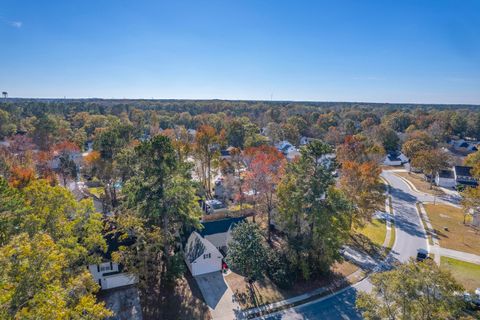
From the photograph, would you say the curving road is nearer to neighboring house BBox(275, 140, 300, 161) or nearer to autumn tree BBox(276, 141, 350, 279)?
autumn tree BBox(276, 141, 350, 279)

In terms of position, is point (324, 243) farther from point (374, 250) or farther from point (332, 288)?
point (374, 250)

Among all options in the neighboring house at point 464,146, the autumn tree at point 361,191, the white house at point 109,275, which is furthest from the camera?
the neighboring house at point 464,146

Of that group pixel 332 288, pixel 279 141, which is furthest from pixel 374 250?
pixel 279 141

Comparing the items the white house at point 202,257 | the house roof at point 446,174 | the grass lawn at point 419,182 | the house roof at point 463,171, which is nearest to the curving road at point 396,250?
the grass lawn at point 419,182

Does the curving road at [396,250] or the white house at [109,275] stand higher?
the white house at [109,275]

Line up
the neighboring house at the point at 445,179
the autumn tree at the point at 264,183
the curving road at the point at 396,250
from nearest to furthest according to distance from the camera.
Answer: the curving road at the point at 396,250
the autumn tree at the point at 264,183
the neighboring house at the point at 445,179

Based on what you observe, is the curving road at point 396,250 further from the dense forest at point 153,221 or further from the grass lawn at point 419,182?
the dense forest at point 153,221
